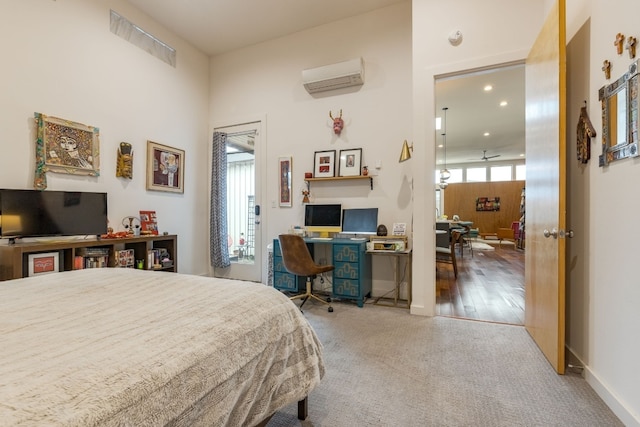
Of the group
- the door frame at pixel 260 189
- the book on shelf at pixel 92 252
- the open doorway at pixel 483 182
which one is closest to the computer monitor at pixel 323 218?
the door frame at pixel 260 189

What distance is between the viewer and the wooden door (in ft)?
6.22

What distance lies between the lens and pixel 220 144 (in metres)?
4.54

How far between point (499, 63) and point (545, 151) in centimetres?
109

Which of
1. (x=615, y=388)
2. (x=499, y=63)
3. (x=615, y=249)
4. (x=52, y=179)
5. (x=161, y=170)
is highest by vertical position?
(x=499, y=63)

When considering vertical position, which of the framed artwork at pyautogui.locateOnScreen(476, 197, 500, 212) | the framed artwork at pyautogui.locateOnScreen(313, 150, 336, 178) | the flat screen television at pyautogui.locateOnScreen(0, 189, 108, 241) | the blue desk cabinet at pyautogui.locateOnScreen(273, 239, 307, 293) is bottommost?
the blue desk cabinet at pyautogui.locateOnScreen(273, 239, 307, 293)

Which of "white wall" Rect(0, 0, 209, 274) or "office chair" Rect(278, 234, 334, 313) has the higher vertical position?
"white wall" Rect(0, 0, 209, 274)

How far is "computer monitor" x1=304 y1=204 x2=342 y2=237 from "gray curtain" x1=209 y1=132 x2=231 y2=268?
1.40 metres

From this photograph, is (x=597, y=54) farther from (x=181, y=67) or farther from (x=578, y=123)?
(x=181, y=67)

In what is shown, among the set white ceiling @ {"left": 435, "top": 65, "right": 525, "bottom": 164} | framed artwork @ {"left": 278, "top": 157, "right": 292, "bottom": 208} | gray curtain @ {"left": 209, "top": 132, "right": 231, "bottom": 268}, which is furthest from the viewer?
white ceiling @ {"left": 435, "top": 65, "right": 525, "bottom": 164}

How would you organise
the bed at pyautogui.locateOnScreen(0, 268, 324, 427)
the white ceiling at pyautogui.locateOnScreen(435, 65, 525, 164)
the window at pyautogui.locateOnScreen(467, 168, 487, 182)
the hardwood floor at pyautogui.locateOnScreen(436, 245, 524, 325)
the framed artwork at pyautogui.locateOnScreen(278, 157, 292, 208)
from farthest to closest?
the window at pyautogui.locateOnScreen(467, 168, 487, 182)
the white ceiling at pyautogui.locateOnScreen(435, 65, 525, 164)
the framed artwork at pyautogui.locateOnScreen(278, 157, 292, 208)
the hardwood floor at pyautogui.locateOnScreen(436, 245, 524, 325)
the bed at pyautogui.locateOnScreen(0, 268, 324, 427)

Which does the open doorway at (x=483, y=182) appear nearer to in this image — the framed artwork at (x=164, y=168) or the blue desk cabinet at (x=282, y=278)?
the blue desk cabinet at (x=282, y=278)

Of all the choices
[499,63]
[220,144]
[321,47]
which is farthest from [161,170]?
[499,63]

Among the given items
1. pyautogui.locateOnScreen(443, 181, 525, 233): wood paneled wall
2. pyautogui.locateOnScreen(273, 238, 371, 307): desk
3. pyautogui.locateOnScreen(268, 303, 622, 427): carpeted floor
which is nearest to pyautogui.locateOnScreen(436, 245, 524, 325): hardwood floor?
pyautogui.locateOnScreen(268, 303, 622, 427): carpeted floor

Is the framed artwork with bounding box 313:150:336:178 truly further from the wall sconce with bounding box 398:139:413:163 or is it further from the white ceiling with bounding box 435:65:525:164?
the white ceiling with bounding box 435:65:525:164
